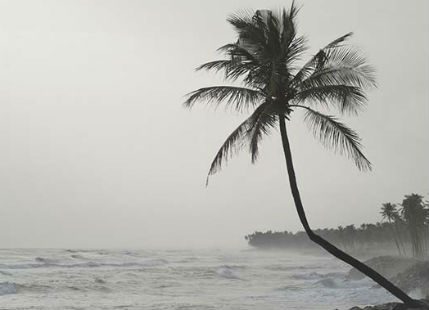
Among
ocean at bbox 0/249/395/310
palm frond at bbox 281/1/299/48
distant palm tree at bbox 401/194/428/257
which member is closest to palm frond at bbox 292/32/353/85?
palm frond at bbox 281/1/299/48

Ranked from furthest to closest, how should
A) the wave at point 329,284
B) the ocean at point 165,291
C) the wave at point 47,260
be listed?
the wave at point 47,260 < the wave at point 329,284 < the ocean at point 165,291

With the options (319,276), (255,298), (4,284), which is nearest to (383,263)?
(319,276)

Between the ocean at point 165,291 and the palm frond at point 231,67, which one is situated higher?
the palm frond at point 231,67

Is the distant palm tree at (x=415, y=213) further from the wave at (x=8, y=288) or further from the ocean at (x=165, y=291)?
the wave at (x=8, y=288)

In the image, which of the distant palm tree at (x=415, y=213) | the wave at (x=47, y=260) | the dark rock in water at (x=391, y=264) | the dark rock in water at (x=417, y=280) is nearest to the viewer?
the dark rock in water at (x=417, y=280)

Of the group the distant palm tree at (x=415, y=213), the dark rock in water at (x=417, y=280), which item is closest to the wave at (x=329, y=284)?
the dark rock in water at (x=417, y=280)

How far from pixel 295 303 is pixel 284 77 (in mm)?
16446

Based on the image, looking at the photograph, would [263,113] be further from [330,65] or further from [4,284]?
[4,284]

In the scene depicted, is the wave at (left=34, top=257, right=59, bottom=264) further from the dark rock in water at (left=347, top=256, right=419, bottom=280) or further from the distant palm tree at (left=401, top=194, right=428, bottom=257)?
the distant palm tree at (left=401, top=194, right=428, bottom=257)

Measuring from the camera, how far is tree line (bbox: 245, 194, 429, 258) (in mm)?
66375

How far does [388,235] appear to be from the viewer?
105062 mm

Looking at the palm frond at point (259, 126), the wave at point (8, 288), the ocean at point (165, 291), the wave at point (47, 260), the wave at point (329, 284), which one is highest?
the palm frond at point (259, 126)

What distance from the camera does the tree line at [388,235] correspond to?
66.4 meters

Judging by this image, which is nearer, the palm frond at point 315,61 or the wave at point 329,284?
the palm frond at point 315,61
